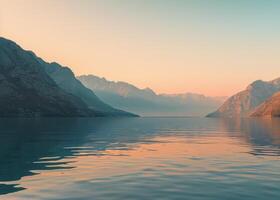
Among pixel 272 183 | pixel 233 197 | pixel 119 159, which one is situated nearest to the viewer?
pixel 233 197

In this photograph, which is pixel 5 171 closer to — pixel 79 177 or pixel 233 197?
pixel 79 177

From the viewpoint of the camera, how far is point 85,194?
1160 inches

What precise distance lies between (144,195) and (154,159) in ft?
77.9

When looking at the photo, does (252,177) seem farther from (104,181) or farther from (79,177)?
(79,177)

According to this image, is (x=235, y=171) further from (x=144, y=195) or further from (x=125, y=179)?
(x=144, y=195)

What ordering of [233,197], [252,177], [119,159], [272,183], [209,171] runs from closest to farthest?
[233,197], [272,183], [252,177], [209,171], [119,159]

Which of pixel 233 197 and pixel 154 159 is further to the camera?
pixel 154 159

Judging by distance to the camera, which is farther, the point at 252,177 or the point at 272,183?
the point at 252,177

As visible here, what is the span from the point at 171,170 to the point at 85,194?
15.2 metres

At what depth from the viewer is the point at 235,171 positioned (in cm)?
4191

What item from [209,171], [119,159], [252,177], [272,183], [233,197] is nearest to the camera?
[233,197]

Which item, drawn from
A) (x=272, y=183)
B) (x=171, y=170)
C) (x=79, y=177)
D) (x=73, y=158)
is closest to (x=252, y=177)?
(x=272, y=183)

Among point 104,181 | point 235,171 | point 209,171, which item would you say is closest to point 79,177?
point 104,181

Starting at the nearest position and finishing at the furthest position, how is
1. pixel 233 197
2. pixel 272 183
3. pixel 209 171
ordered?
pixel 233 197 → pixel 272 183 → pixel 209 171
